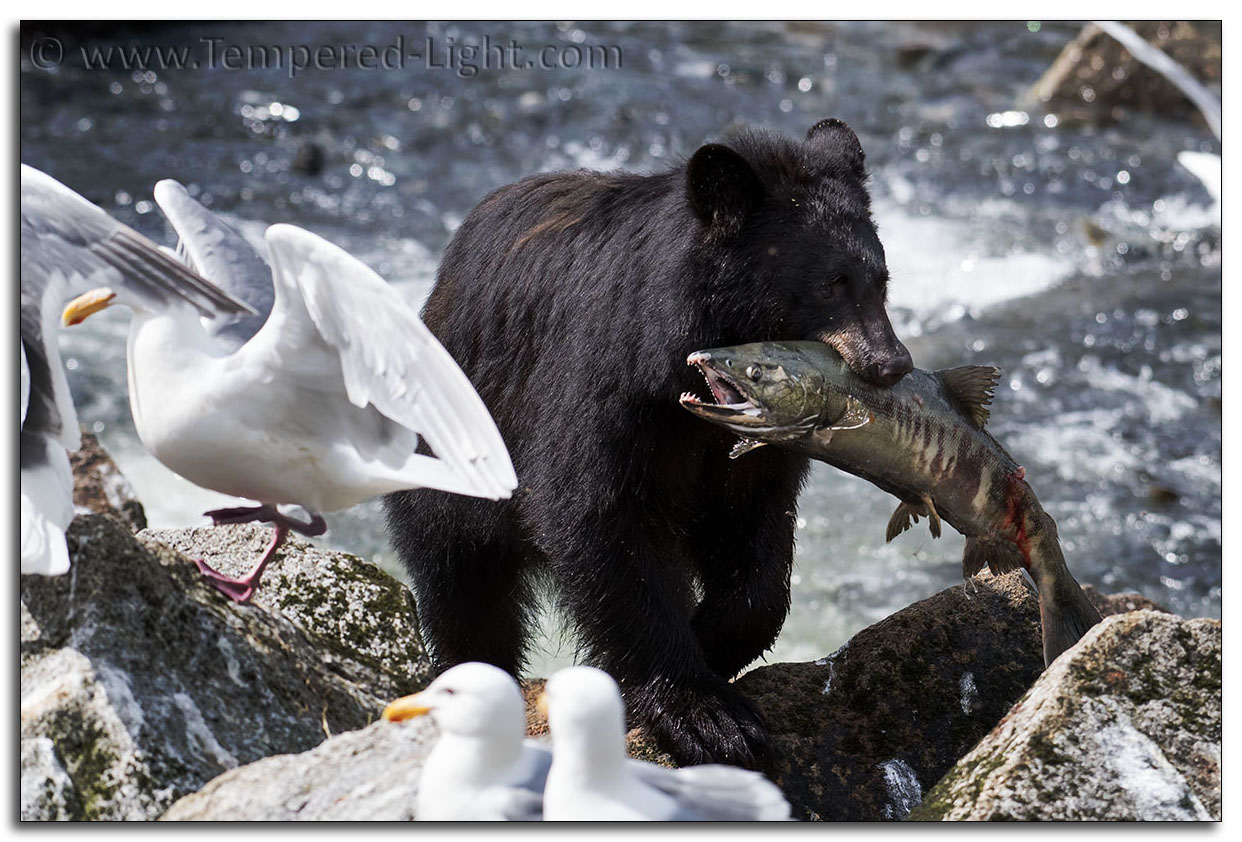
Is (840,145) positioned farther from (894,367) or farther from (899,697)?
(899,697)

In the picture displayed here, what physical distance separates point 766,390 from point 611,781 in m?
1.15

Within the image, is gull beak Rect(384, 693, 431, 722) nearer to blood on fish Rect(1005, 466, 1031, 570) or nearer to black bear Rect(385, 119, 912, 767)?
black bear Rect(385, 119, 912, 767)

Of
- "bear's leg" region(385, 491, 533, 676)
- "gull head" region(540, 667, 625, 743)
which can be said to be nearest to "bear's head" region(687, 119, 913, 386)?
"bear's leg" region(385, 491, 533, 676)

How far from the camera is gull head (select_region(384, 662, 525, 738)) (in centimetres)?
257

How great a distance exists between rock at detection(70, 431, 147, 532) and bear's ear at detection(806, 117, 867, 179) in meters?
3.02

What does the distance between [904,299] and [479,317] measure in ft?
19.8

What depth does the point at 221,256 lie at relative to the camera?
132 inches

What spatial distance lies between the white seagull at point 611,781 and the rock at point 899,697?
1.22 meters

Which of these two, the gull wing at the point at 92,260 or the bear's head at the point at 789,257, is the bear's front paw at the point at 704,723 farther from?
the gull wing at the point at 92,260

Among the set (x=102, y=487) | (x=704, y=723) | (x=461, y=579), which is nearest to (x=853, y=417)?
(x=704, y=723)

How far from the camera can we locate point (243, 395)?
9.77ft

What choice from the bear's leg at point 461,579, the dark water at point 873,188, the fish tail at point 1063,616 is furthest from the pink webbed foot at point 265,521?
the dark water at point 873,188

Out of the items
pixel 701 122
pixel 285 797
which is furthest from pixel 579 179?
pixel 701 122

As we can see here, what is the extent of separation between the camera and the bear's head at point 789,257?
11.8 feet
